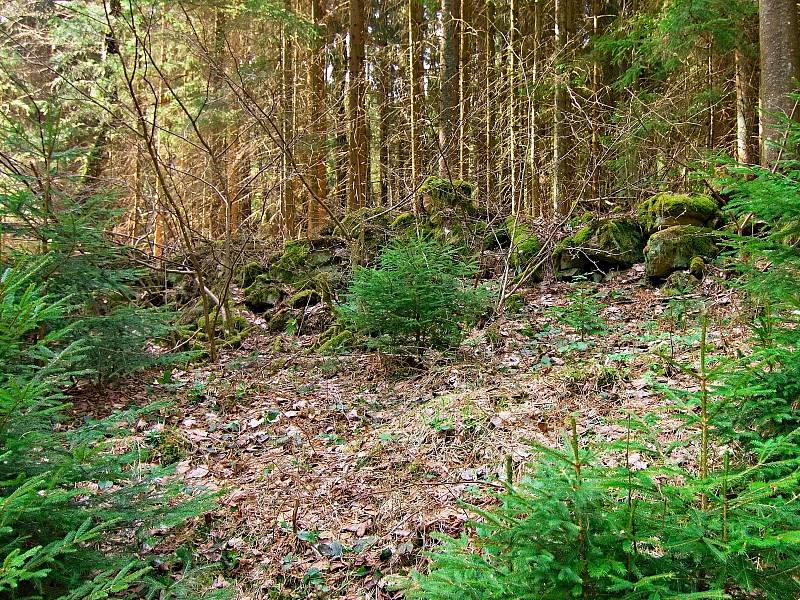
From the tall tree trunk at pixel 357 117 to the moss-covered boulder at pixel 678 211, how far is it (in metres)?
5.78

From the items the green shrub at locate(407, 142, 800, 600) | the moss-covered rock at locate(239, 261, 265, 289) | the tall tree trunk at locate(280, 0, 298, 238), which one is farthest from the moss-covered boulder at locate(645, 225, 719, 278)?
the tall tree trunk at locate(280, 0, 298, 238)

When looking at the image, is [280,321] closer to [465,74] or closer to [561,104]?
[561,104]

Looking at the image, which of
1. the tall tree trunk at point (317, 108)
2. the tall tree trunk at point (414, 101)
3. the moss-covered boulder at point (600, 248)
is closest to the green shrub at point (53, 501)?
the moss-covered boulder at point (600, 248)

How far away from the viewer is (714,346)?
14.5ft

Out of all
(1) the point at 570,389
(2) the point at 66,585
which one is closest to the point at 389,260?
(1) the point at 570,389

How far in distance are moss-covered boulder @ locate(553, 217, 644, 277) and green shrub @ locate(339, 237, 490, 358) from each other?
8.82 feet

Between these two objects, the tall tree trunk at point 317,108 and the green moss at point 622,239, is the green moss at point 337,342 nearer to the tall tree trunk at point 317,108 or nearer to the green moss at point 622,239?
the green moss at point 622,239

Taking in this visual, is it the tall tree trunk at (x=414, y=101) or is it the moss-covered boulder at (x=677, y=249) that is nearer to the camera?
the moss-covered boulder at (x=677, y=249)

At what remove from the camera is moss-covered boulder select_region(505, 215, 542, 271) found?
804 cm

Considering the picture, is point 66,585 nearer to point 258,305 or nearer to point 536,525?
point 536,525

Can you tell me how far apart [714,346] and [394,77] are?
1380 centimetres

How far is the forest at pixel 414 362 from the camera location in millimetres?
1743

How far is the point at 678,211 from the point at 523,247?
226 cm

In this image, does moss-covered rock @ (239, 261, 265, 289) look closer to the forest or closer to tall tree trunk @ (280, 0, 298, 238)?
the forest
